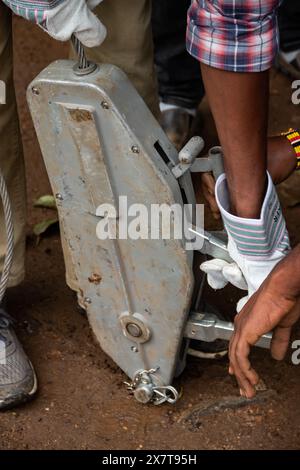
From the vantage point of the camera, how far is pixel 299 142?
1.79 m

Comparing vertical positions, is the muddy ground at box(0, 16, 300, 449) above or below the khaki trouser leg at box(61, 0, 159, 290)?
below

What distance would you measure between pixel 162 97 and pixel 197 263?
3.63 ft

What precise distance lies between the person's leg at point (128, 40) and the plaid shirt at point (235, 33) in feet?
1.13

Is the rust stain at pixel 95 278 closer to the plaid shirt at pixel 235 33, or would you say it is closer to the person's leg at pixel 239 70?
the person's leg at pixel 239 70

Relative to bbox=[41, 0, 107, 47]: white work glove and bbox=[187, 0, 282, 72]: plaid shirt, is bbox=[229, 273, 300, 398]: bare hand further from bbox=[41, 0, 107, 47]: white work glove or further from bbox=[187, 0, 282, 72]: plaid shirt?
bbox=[41, 0, 107, 47]: white work glove

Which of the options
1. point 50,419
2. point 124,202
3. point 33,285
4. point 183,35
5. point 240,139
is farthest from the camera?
point 183,35

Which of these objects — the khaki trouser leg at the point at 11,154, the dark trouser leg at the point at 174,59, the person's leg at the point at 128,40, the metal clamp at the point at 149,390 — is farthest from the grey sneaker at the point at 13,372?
the dark trouser leg at the point at 174,59

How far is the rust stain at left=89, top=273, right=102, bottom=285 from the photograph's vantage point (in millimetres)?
1845

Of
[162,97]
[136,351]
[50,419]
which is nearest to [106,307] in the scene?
[136,351]

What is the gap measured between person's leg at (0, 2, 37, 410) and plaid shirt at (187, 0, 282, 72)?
543 millimetres

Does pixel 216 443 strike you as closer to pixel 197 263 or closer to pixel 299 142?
pixel 197 263

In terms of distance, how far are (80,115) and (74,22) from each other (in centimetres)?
17

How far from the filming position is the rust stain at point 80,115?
5.23 ft

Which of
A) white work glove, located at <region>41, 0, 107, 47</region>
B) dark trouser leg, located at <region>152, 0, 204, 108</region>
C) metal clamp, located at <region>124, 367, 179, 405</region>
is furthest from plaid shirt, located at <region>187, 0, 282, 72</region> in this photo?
dark trouser leg, located at <region>152, 0, 204, 108</region>
